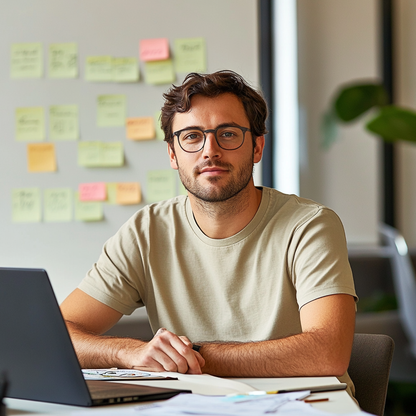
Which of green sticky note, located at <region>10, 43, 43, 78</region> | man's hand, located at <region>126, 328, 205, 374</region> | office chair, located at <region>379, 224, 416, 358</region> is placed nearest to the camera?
man's hand, located at <region>126, 328, 205, 374</region>

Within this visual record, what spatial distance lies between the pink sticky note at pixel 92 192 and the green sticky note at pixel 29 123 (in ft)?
0.86

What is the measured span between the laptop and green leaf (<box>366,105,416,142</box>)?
1549 millimetres

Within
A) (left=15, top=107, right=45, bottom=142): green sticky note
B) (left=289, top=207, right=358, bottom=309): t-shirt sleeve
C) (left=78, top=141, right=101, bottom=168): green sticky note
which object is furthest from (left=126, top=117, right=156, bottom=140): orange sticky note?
(left=289, top=207, right=358, bottom=309): t-shirt sleeve

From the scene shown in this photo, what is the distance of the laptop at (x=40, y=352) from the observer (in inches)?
34.5

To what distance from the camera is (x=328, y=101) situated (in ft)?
10.7

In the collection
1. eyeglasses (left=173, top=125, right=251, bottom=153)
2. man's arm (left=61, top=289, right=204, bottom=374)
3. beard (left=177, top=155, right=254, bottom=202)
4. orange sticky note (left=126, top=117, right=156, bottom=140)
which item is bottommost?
man's arm (left=61, top=289, right=204, bottom=374)

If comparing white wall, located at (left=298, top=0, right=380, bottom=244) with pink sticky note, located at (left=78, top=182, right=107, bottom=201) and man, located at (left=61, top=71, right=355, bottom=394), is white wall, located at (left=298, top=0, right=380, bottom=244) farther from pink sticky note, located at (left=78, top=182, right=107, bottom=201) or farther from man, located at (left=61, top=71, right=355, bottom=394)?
man, located at (left=61, top=71, right=355, bottom=394)

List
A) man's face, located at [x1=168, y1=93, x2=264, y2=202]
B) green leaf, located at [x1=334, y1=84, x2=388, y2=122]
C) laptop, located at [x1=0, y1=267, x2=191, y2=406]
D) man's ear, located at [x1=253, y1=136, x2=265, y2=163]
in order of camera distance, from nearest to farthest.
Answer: laptop, located at [x1=0, y1=267, x2=191, y2=406] → man's face, located at [x1=168, y1=93, x2=264, y2=202] → man's ear, located at [x1=253, y1=136, x2=265, y2=163] → green leaf, located at [x1=334, y1=84, x2=388, y2=122]

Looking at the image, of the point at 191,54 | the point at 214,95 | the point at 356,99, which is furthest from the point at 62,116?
the point at 356,99

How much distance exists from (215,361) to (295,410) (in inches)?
14.8

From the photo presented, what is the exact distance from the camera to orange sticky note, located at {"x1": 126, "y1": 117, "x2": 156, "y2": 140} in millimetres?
2309

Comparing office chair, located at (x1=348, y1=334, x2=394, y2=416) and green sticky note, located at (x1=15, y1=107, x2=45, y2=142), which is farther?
green sticky note, located at (x1=15, y1=107, x2=45, y2=142)

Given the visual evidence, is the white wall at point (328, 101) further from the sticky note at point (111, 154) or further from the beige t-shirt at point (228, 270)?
the beige t-shirt at point (228, 270)

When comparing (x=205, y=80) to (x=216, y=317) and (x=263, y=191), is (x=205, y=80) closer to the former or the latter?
(x=263, y=191)
